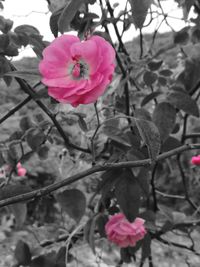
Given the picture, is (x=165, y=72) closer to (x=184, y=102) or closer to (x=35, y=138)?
(x=184, y=102)

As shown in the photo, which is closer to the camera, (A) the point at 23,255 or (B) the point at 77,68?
(B) the point at 77,68

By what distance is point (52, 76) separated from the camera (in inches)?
26.9

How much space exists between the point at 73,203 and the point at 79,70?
0.52 meters

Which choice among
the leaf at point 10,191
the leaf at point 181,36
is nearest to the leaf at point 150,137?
the leaf at point 10,191

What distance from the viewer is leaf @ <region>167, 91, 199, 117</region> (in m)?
0.98

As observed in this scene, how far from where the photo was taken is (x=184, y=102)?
101cm

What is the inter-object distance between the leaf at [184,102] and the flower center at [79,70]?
367mm

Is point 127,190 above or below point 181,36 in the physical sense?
below

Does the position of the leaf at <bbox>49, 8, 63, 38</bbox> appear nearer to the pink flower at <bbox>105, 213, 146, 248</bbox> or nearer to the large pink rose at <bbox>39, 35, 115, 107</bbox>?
the large pink rose at <bbox>39, 35, 115, 107</bbox>

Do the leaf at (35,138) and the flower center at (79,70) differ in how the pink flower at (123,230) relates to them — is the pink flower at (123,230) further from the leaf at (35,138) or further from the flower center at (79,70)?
the flower center at (79,70)

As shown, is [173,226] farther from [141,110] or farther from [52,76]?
[52,76]

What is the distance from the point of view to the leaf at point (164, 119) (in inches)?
40.3

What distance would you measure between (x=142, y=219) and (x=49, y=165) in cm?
264

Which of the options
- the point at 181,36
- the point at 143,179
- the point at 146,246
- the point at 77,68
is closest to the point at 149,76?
the point at 181,36
